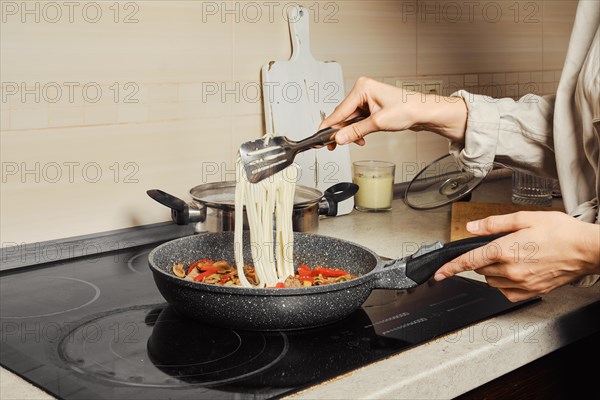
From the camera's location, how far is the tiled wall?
1292 mm

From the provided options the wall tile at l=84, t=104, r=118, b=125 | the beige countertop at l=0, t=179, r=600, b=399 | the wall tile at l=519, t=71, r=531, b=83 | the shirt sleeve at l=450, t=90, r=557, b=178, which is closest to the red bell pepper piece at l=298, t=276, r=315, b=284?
the beige countertop at l=0, t=179, r=600, b=399

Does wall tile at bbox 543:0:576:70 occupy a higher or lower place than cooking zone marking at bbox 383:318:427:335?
higher

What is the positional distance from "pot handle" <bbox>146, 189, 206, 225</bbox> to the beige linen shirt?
0.45 m

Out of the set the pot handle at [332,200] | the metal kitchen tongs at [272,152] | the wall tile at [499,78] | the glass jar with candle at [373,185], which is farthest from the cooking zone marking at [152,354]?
the wall tile at [499,78]

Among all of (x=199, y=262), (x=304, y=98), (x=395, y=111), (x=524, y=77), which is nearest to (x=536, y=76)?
(x=524, y=77)

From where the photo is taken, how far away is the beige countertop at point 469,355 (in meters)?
0.87

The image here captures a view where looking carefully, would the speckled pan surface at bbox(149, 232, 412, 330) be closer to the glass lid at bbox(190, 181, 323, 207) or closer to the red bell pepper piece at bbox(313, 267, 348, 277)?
the red bell pepper piece at bbox(313, 267, 348, 277)

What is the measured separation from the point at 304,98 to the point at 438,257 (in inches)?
27.4

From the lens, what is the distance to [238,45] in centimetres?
156

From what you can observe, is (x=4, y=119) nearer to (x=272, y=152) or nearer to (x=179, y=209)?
(x=179, y=209)

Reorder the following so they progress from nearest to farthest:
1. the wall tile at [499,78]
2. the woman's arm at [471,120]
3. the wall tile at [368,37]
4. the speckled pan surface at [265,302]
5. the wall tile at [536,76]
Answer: the speckled pan surface at [265,302] < the woman's arm at [471,120] < the wall tile at [368,37] < the wall tile at [499,78] < the wall tile at [536,76]

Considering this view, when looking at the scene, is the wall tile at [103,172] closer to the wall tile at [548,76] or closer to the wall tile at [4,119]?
the wall tile at [4,119]

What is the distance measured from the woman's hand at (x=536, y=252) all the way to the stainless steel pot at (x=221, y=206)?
372 millimetres

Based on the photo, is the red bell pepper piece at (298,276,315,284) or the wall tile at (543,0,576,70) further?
the wall tile at (543,0,576,70)
